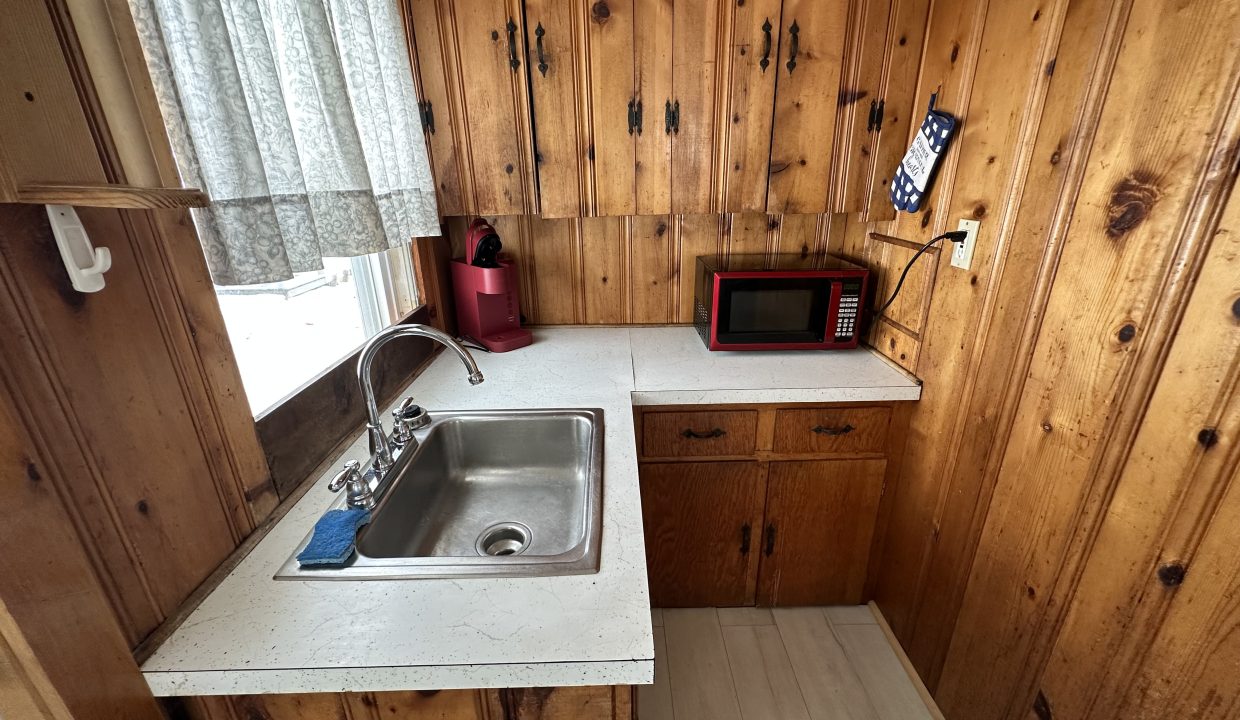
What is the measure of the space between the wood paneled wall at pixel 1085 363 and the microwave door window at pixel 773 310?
33 cm

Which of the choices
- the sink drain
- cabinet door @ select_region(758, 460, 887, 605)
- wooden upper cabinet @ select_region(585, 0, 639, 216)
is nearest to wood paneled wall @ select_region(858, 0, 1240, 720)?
cabinet door @ select_region(758, 460, 887, 605)

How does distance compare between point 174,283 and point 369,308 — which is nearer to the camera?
point 174,283

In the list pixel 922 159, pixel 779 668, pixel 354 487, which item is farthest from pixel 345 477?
pixel 922 159

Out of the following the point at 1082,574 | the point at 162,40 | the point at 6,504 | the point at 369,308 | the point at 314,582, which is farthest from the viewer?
the point at 369,308

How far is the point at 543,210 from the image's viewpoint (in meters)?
1.55

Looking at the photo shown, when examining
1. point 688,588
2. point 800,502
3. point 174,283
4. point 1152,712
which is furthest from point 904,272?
Result: point 174,283

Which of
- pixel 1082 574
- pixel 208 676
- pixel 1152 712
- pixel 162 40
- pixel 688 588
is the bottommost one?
pixel 688 588

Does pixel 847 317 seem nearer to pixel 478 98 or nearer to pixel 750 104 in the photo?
pixel 750 104

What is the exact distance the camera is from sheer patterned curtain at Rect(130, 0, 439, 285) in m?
0.64

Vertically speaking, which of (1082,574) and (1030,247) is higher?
(1030,247)

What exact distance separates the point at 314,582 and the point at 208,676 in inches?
5.8

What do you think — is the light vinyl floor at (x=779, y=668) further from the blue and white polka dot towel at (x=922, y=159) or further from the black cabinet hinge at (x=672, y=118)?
the black cabinet hinge at (x=672, y=118)

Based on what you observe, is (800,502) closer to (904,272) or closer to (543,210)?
(904,272)

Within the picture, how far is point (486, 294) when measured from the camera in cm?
165
